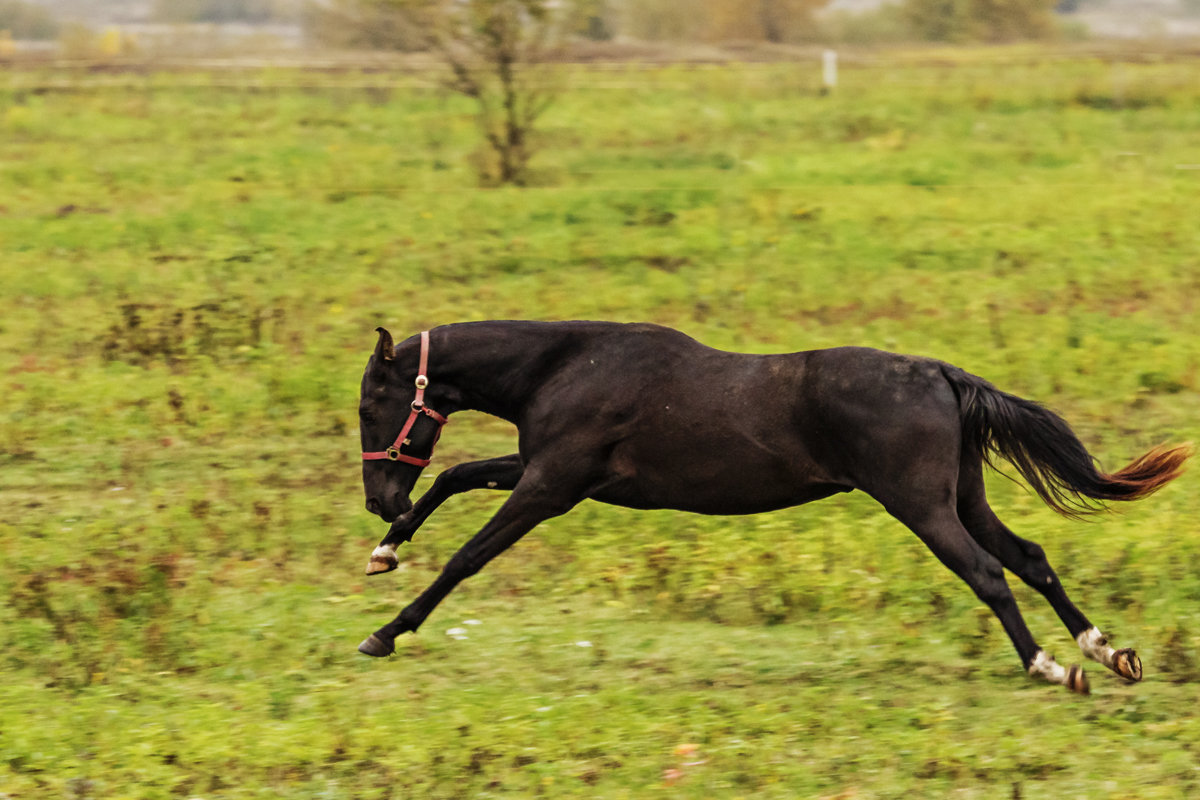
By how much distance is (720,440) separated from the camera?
22.4 feet

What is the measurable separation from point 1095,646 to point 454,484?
3018mm

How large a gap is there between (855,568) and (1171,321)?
6.68 metres

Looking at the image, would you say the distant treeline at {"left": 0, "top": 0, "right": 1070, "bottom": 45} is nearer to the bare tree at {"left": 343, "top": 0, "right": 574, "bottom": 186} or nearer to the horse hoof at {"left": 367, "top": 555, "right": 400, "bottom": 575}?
the bare tree at {"left": 343, "top": 0, "right": 574, "bottom": 186}

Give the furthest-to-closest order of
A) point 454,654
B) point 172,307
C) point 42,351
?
point 172,307 → point 42,351 → point 454,654

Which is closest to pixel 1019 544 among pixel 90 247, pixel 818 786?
pixel 818 786

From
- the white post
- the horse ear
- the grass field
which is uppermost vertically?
the white post

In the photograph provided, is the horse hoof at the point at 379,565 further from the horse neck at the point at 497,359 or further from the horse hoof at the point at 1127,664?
the horse hoof at the point at 1127,664

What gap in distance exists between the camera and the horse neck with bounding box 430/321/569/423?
7.07 meters

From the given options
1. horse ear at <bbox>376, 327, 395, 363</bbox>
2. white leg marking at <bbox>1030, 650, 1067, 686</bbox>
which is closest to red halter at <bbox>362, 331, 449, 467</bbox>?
horse ear at <bbox>376, 327, 395, 363</bbox>

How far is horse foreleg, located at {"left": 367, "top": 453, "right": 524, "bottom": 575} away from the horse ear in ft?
2.03

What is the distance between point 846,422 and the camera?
262 inches

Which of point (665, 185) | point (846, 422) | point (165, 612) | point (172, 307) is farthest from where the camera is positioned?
point (665, 185)

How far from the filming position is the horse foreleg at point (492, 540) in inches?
272

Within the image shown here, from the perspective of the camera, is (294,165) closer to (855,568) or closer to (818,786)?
(855,568)
